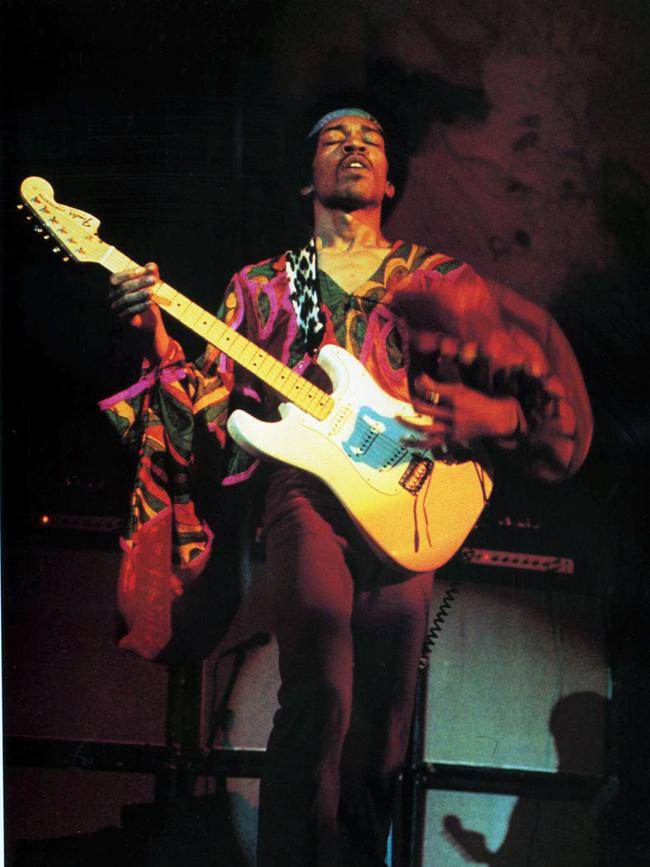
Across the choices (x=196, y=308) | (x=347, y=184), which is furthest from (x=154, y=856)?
(x=347, y=184)

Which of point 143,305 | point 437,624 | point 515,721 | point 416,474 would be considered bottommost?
point 515,721

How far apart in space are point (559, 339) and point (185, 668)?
1.00 meters

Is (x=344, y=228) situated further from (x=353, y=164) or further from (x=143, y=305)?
(x=143, y=305)

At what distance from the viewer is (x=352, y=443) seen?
6.00 feet

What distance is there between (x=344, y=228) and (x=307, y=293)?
0.16 meters

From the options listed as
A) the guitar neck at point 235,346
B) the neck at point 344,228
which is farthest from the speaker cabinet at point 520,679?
the neck at point 344,228

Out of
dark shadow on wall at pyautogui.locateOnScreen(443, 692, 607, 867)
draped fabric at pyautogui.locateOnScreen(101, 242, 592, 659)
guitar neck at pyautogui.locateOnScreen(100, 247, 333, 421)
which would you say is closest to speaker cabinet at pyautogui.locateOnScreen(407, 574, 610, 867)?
dark shadow on wall at pyautogui.locateOnScreen(443, 692, 607, 867)

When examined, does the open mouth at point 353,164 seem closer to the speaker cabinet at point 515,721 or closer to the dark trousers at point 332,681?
the dark trousers at point 332,681

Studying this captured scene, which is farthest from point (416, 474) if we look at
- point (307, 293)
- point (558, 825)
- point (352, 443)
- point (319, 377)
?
point (558, 825)

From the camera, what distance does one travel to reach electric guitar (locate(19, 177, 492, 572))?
182 centimetres

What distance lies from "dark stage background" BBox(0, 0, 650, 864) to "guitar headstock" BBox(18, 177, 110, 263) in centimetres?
3

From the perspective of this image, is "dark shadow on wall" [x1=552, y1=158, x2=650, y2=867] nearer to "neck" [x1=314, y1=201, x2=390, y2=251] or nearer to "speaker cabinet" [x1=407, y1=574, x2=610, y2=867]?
"speaker cabinet" [x1=407, y1=574, x2=610, y2=867]

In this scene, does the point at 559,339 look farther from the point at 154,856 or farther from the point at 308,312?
the point at 154,856

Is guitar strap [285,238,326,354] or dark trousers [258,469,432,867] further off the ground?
guitar strap [285,238,326,354]
